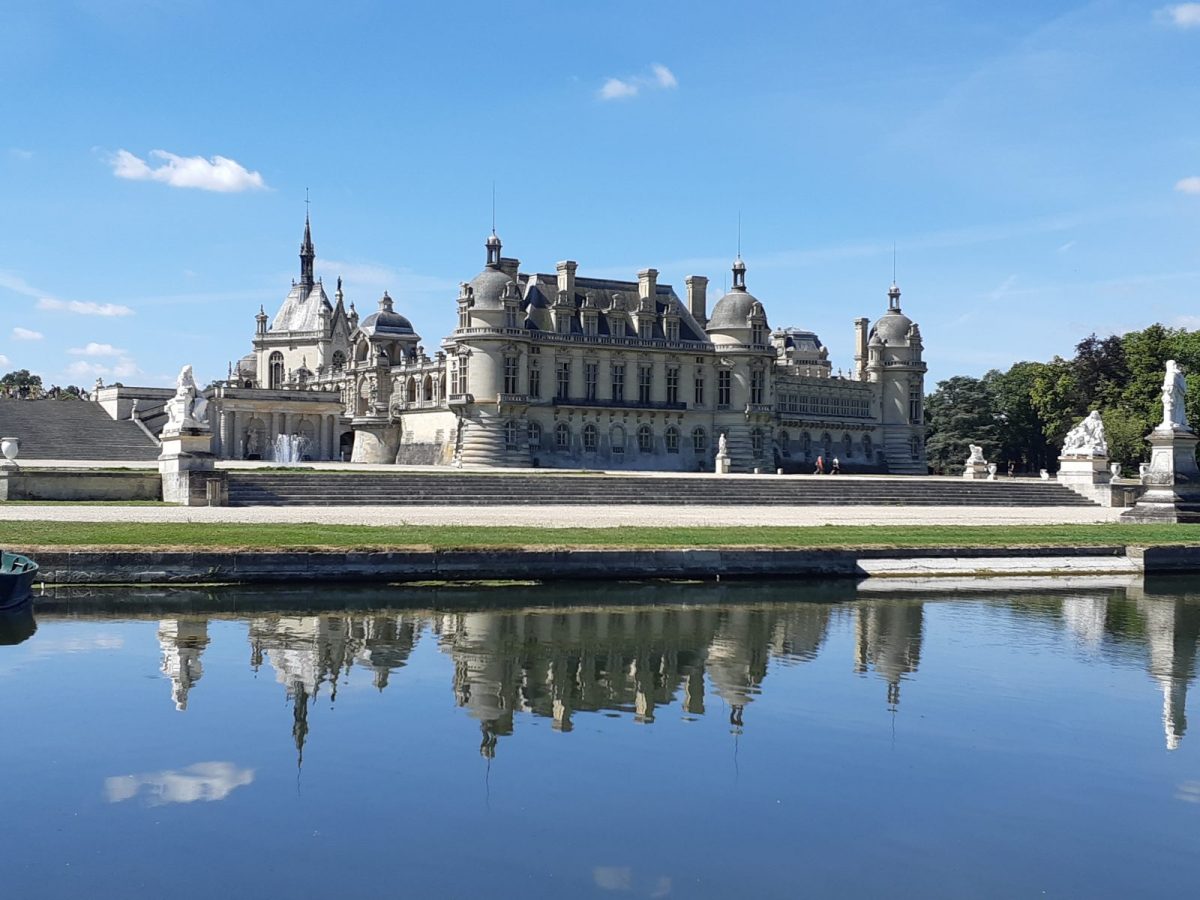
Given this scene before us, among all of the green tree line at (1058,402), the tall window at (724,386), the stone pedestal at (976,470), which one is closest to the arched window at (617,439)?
the tall window at (724,386)

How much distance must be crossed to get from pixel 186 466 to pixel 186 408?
94.2 inches

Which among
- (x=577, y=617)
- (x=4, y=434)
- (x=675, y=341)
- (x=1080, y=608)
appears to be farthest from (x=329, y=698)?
(x=675, y=341)

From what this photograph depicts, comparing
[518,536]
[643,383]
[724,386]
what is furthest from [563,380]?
[518,536]

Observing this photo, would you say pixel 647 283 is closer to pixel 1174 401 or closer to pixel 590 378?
pixel 590 378

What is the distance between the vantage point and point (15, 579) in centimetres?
2169

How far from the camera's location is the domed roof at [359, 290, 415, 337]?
304ft

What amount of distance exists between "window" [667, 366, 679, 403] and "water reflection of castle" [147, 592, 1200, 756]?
46.1 m

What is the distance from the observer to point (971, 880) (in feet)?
34.8

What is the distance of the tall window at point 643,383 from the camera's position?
71.1m

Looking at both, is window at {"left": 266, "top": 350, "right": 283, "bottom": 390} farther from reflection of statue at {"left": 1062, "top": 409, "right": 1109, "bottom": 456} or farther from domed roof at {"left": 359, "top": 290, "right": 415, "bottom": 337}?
reflection of statue at {"left": 1062, "top": 409, "right": 1109, "bottom": 456}

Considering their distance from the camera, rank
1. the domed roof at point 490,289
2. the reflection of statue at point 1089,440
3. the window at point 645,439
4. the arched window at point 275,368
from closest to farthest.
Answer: the reflection of statue at point 1089,440, the domed roof at point 490,289, the window at point 645,439, the arched window at point 275,368

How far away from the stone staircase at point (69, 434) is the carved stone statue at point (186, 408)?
20.5 metres

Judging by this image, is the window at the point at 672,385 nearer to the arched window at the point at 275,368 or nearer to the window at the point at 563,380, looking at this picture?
the window at the point at 563,380

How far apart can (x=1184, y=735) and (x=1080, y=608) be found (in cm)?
1124
